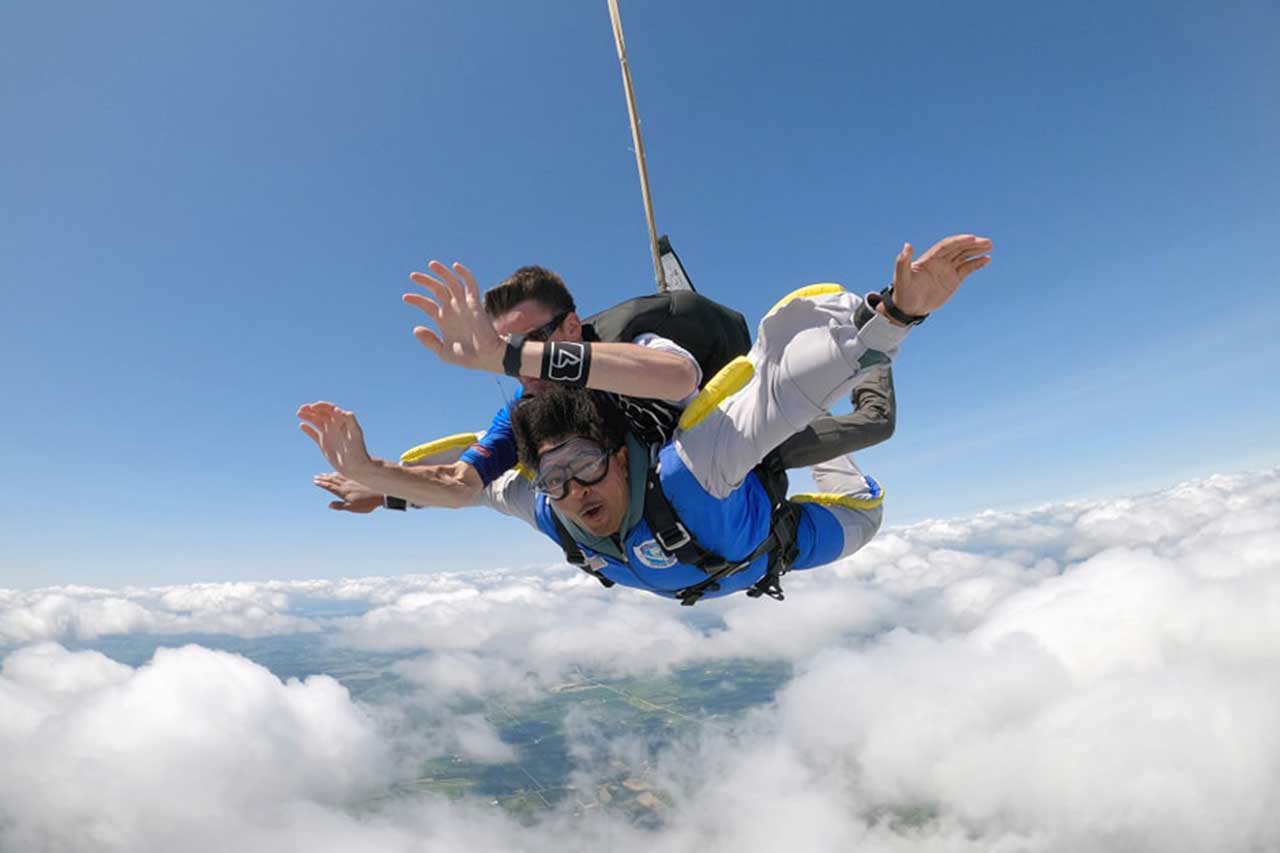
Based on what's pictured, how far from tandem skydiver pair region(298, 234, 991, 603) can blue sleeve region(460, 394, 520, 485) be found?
0.02 meters

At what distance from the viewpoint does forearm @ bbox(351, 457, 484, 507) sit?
2662 mm

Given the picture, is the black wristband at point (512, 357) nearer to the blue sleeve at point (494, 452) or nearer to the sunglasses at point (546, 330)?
Answer: the sunglasses at point (546, 330)

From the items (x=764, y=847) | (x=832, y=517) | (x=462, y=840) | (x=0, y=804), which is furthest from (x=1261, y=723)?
(x=0, y=804)

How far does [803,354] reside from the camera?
1920 millimetres

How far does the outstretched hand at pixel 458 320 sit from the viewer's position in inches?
72.2

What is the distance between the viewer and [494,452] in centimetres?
333

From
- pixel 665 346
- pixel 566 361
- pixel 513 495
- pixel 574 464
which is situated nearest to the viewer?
pixel 566 361

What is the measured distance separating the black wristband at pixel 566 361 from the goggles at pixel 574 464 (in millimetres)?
946

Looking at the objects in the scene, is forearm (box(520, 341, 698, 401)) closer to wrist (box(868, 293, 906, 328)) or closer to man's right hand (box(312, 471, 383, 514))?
wrist (box(868, 293, 906, 328))

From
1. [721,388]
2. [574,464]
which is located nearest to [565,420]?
[574,464]

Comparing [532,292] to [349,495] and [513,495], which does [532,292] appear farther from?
[349,495]

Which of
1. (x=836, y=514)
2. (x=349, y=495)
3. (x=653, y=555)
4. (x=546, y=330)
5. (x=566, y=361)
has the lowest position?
(x=653, y=555)

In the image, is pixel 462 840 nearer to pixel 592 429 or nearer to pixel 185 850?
pixel 185 850

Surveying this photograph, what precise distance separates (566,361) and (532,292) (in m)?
0.97
